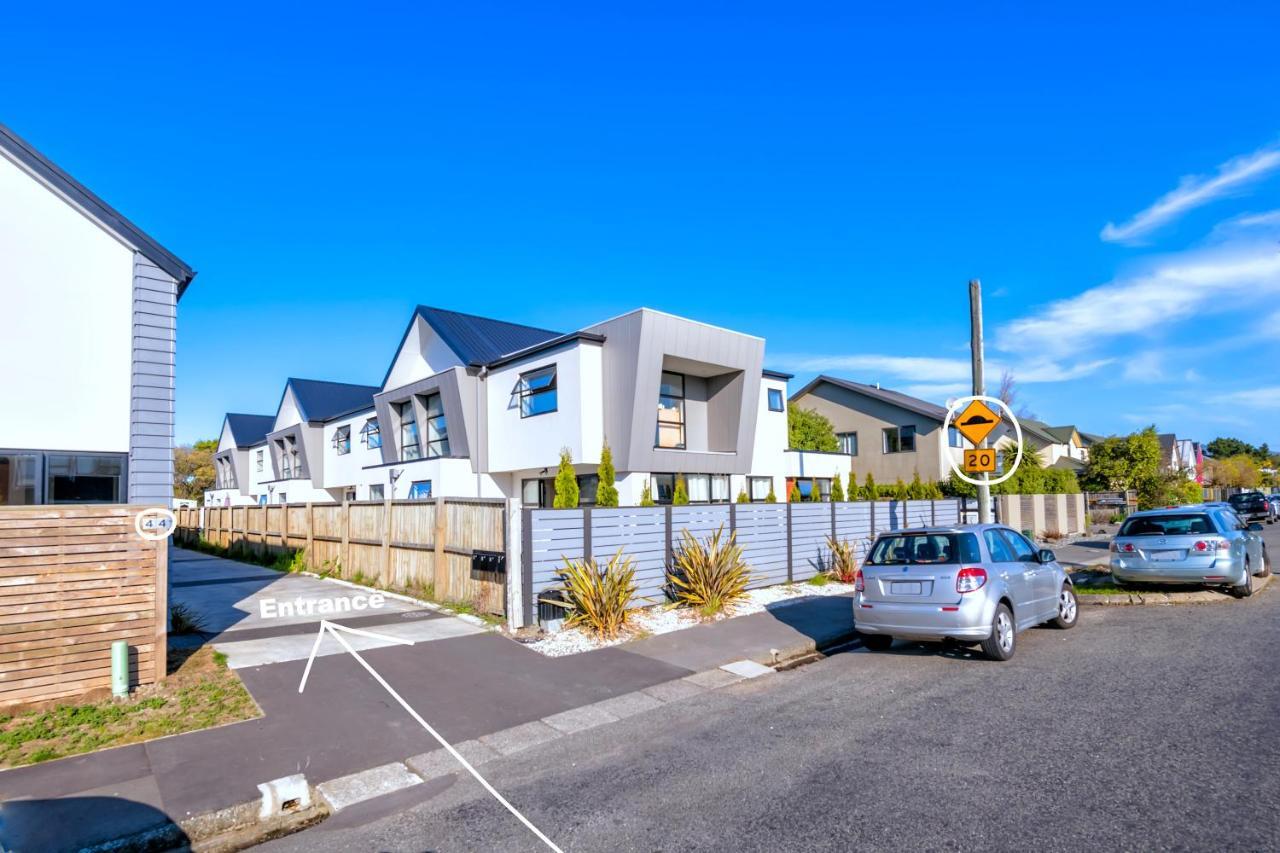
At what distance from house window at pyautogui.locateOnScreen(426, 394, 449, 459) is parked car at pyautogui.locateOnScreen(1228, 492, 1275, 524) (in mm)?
38762

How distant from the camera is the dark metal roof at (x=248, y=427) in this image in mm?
42281

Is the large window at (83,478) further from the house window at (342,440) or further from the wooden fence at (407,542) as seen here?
the house window at (342,440)

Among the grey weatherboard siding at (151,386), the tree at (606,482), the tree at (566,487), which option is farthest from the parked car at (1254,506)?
the grey weatherboard siding at (151,386)

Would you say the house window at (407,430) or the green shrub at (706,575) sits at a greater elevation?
the house window at (407,430)

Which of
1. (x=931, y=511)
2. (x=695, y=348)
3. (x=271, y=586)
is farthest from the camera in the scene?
(x=695, y=348)

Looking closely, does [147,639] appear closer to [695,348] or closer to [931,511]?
[695,348]

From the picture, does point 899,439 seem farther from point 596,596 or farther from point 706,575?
point 596,596

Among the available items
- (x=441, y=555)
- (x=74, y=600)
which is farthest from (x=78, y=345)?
(x=441, y=555)

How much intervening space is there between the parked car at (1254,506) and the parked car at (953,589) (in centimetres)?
3723

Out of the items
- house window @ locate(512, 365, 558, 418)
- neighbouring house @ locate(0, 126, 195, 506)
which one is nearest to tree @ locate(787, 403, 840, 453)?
house window @ locate(512, 365, 558, 418)

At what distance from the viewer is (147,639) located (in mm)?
7434

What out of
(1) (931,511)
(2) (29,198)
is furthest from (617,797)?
(1) (931,511)

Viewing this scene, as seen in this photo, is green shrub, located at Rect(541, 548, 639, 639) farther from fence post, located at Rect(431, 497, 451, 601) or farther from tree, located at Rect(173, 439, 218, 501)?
tree, located at Rect(173, 439, 218, 501)

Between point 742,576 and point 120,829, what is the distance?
903 centimetres
